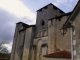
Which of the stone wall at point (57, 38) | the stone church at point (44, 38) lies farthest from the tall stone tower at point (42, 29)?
the stone wall at point (57, 38)

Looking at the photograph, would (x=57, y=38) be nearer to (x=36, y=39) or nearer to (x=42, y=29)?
(x=42, y=29)

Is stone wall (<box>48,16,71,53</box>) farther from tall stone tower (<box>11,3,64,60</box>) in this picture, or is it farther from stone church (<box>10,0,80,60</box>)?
tall stone tower (<box>11,3,64,60</box>)

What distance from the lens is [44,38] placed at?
24312mm

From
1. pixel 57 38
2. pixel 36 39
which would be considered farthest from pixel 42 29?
pixel 57 38

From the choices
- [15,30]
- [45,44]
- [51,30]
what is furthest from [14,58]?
[51,30]

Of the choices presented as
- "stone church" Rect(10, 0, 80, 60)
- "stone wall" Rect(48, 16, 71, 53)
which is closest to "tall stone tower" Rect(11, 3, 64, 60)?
"stone church" Rect(10, 0, 80, 60)

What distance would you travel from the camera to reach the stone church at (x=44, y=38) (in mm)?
19778

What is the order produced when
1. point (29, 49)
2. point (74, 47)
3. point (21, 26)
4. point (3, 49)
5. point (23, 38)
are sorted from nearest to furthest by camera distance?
point (74, 47), point (29, 49), point (23, 38), point (21, 26), point (3, 49)

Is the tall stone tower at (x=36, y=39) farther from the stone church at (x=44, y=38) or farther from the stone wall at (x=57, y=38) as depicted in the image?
the stone wall at (x=57, y=38)

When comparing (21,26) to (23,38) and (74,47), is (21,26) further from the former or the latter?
(74,47)

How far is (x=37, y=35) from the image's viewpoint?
2631 cm

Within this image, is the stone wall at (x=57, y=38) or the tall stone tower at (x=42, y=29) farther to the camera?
the tall stone tower at (x=42, y=29)

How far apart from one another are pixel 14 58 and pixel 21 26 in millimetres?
7276

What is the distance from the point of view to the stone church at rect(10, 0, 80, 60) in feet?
64.9
